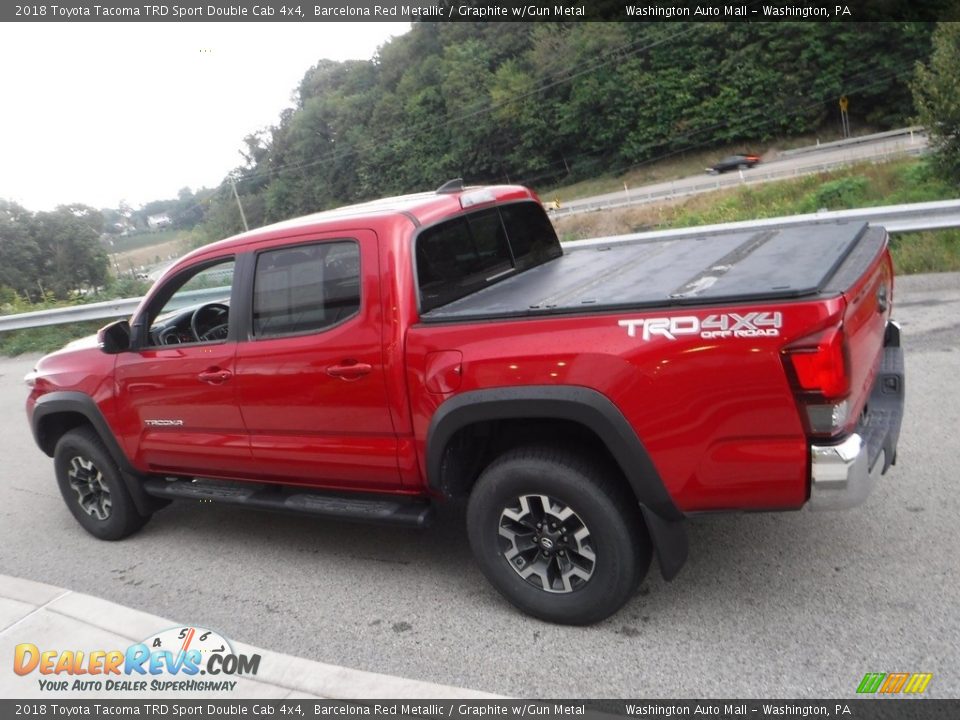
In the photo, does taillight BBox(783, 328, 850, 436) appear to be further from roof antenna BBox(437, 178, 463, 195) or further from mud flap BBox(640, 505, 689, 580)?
roof antenna BBox(437, 178, 463, 195)

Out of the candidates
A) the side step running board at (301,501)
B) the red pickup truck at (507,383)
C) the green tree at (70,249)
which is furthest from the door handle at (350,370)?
the green tree at (70,249)

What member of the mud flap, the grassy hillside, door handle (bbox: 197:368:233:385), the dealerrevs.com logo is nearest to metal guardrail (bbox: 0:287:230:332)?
door handle (bbox: 197:368:233:385)

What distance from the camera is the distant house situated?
41.5ft

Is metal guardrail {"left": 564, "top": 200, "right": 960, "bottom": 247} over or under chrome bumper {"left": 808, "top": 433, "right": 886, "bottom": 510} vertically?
over

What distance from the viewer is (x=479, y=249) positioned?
432 centimetres

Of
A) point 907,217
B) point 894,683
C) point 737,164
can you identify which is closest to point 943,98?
point 907,217

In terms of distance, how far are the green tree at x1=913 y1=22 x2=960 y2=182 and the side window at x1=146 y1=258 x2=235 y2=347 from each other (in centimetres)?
1366

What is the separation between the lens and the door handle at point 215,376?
168 inches

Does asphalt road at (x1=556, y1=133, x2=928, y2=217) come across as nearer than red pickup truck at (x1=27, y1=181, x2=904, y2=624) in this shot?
No

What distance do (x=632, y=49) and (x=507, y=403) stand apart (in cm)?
6589

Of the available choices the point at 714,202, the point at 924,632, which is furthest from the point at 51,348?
the point at 714,202

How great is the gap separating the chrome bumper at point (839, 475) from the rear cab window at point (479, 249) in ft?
5.86

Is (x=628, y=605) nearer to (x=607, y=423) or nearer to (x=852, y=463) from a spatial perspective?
(x=607, y=423)

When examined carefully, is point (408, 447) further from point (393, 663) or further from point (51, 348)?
point (51, 348)
